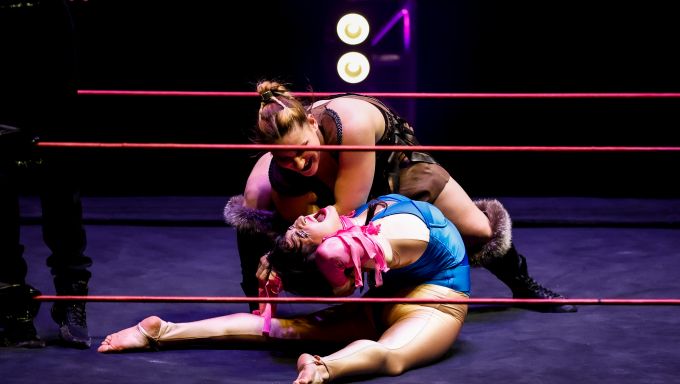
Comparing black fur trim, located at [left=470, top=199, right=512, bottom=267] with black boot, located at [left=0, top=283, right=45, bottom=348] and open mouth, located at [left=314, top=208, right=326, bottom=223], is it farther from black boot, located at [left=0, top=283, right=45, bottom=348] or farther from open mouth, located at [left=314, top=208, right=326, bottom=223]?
black boot, located at [left=0, top=283, right=45, bottom=348]

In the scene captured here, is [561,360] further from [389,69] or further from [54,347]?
[389,69]

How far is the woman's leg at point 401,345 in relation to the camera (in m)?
2.23

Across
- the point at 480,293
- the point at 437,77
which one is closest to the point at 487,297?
the point at 480,293

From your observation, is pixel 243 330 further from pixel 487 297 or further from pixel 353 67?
pixel 353 67

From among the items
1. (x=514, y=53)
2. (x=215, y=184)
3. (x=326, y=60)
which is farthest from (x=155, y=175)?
→ (x=514, y=53)

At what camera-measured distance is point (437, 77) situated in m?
4.61

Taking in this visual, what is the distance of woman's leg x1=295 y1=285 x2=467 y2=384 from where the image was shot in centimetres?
223

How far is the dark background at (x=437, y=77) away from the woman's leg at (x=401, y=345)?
6.67 feet

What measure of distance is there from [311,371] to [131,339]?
1.82 ft

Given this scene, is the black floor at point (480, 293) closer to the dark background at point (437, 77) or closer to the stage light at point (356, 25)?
the dark background at point (437, 77)

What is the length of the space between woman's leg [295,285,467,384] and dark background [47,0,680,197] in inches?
80.0

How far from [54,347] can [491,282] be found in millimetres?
1421

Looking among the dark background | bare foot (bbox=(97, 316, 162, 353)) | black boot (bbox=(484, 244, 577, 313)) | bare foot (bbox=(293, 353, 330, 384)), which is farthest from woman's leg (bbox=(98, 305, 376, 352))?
the dark background

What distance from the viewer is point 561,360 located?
7.85 ft
